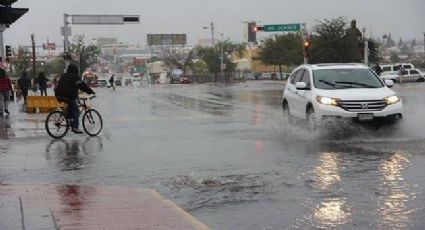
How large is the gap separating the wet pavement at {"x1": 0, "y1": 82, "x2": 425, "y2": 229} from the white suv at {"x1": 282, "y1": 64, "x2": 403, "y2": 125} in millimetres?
A: 421

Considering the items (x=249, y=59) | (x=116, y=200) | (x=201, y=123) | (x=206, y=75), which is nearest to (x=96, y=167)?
(x=116, y=200)

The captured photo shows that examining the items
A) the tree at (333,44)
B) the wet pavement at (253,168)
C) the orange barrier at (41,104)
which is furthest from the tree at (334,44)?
the wet pavement at (253,168)

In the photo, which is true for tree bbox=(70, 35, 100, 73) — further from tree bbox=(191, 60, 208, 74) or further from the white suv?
the white suv

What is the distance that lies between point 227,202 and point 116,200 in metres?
1.31

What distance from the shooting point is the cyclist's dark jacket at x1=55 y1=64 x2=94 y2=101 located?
14688 mm

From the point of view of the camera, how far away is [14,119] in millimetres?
20031

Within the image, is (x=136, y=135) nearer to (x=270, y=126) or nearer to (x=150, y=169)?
(x=270, y=126)

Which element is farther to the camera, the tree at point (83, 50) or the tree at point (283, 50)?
the tree at point (283, 50)

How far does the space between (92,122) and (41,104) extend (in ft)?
29.6

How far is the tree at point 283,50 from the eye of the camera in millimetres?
79312

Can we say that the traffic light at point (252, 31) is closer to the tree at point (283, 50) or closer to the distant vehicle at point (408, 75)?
the distant vehicle at point (408, 75)

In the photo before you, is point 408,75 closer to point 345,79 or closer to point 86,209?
point 345,79

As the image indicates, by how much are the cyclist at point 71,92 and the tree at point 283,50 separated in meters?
63.7

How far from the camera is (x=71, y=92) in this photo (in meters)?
14.7
